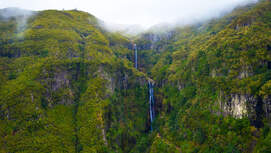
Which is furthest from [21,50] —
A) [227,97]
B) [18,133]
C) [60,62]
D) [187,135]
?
[227,97]

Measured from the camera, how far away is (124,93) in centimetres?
9925

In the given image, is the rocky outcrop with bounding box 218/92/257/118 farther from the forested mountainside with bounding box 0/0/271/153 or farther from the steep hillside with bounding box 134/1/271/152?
the forested mountainside with bounding box 0/0/271/153

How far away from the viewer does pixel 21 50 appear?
88.3m

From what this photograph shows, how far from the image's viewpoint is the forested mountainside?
→ 61688mm

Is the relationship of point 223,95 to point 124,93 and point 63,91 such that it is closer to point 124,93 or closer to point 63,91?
point 124,93

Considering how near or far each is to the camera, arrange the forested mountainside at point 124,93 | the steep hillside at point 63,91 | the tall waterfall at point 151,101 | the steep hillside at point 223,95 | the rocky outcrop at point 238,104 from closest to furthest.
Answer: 1. the steep hillside at point 223,95
2. the rocky outcrop at point 238,104
3. the forested mountainside at point 124,93
4. the steep hillside at point 63,91
5. the tall waterfall at point 151,101

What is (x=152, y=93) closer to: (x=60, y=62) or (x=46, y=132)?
(x=60, y=62)

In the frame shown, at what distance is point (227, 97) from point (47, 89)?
222ft

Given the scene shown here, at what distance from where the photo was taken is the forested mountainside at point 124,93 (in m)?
61.7

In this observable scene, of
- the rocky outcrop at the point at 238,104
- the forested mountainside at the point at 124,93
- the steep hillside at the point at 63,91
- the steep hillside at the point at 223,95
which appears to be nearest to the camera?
the steep hillside at the point at 223,95

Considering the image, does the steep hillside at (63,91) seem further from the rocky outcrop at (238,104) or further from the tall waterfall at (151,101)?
the rocky outcrop at (238,104)

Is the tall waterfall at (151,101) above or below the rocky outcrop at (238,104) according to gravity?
below

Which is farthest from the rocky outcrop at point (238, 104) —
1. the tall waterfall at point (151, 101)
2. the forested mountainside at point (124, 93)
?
the tall waterfall at point (151, 101)

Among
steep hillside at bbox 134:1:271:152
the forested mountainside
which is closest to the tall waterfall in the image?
the forested mountainside
